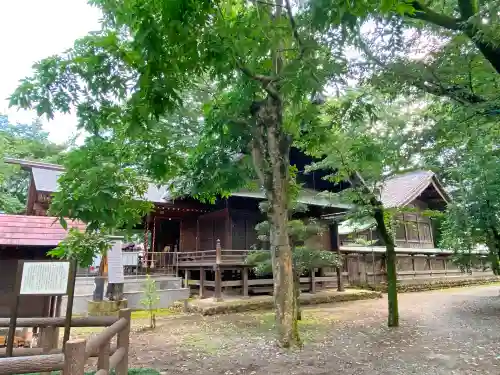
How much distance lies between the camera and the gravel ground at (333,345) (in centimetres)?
536

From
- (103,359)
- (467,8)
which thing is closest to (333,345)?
(103,359)

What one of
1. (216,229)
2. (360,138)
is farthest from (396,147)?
(216,229)

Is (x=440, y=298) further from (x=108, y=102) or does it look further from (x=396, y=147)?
(x=108, y=102)

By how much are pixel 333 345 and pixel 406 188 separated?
15837 mm

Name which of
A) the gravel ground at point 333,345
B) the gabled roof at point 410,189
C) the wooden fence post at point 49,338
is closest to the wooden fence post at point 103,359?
the wooden fence post at point 49,338

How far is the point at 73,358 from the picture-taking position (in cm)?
245

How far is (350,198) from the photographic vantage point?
802 centimetres

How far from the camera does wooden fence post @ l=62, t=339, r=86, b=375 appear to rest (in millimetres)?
2428

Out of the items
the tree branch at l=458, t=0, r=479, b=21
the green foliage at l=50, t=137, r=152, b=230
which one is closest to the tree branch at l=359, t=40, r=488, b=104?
the tree branch at l=458, t=0, r=479, b=21

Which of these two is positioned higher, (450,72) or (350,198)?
(450,72)

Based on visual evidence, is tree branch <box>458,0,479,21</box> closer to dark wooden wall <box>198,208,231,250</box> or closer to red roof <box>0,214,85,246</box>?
red roof <box>0,214,85,246</box>

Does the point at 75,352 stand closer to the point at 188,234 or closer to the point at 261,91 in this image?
the point at 261,91

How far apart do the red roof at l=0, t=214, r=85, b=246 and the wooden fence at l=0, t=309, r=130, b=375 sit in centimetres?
297

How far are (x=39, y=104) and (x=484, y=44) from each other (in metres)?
5.47
